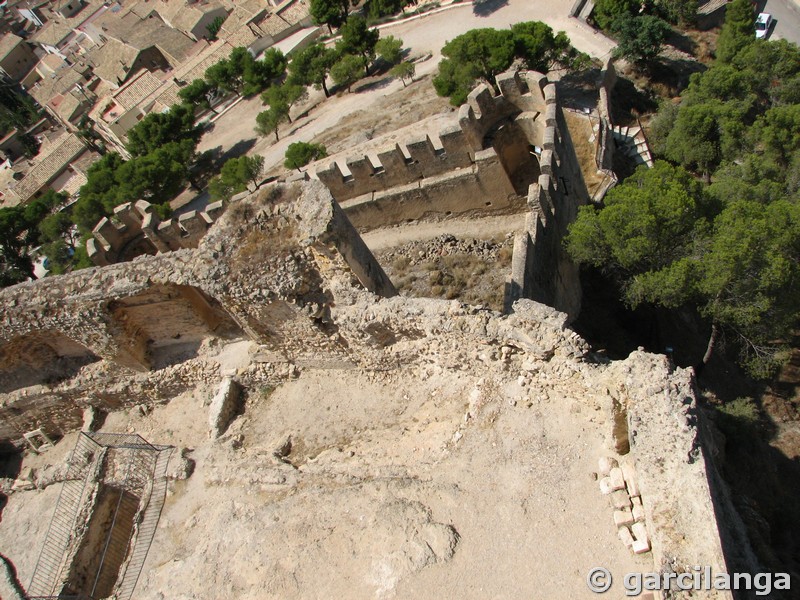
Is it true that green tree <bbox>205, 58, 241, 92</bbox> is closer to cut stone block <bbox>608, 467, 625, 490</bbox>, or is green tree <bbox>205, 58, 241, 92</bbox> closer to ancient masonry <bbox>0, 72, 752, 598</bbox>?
ancient masonry <bbox>0, 72, 752, 598</bbox>

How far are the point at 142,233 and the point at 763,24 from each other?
2430 cm

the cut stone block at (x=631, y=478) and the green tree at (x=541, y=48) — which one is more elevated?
the cut stone block at (x=631, y=478)

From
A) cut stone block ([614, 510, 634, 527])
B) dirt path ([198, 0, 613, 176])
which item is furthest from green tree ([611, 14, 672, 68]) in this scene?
cut stone block ([614, 510, 634, 527])

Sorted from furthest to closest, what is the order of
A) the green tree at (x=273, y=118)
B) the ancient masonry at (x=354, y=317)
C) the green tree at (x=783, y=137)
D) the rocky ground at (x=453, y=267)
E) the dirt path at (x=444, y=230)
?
the green tree at (x=273, y=118) → the green tree at (x=783, y=137) → the dirt path at (x=444, y=230) → the rocky ground at (x=453, y=267) → the ancient masonry at (x=354, y=317)

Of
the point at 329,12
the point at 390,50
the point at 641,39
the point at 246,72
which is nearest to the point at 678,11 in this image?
the point at 641,39

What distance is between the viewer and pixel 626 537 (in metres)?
6.04

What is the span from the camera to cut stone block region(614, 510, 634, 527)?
6.11 m

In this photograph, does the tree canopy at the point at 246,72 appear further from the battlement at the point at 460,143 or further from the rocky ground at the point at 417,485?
the rocky ground at the point at 417,485

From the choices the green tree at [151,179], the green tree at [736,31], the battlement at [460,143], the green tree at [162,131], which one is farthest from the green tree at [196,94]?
the green tree at [736,31]

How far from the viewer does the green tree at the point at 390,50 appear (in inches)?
1072

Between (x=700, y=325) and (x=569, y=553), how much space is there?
8.62m

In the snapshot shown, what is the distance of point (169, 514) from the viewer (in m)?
9.25

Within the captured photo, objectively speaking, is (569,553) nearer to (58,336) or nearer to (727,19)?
(58,336)

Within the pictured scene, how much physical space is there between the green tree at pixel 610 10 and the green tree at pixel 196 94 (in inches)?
793
